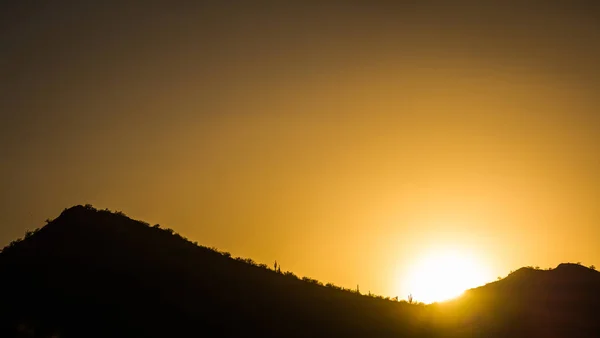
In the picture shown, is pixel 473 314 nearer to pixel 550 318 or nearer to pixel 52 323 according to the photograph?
pixel 550 318

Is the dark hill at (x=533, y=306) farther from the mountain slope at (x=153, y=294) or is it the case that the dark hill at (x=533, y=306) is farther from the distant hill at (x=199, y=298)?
the mountain slope at (x=153, y=294)

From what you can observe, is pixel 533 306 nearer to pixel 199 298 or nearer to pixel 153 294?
pixel 199 298

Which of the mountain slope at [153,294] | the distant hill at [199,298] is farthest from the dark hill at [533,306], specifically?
the mountain slope at [153,294]

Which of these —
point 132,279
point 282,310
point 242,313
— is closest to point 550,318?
point 282,310

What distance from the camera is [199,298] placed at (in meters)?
51.6

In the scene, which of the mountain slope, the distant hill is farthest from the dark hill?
the mountain slope

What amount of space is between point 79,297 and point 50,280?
312 centimetres

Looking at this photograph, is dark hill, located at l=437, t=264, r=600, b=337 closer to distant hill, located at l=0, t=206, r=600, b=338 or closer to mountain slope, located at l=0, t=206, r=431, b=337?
distant hill, located at l=0, t=206, r=600, b=338

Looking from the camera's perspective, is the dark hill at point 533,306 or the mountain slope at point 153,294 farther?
the dark hill at point 533,306

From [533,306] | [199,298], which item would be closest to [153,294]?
[199,298]

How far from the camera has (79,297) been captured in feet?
160

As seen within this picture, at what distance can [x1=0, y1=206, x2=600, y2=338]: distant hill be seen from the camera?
47.9 m

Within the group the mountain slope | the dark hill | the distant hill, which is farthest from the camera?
the dark hill

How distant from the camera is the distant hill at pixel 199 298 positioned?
47.9 m
